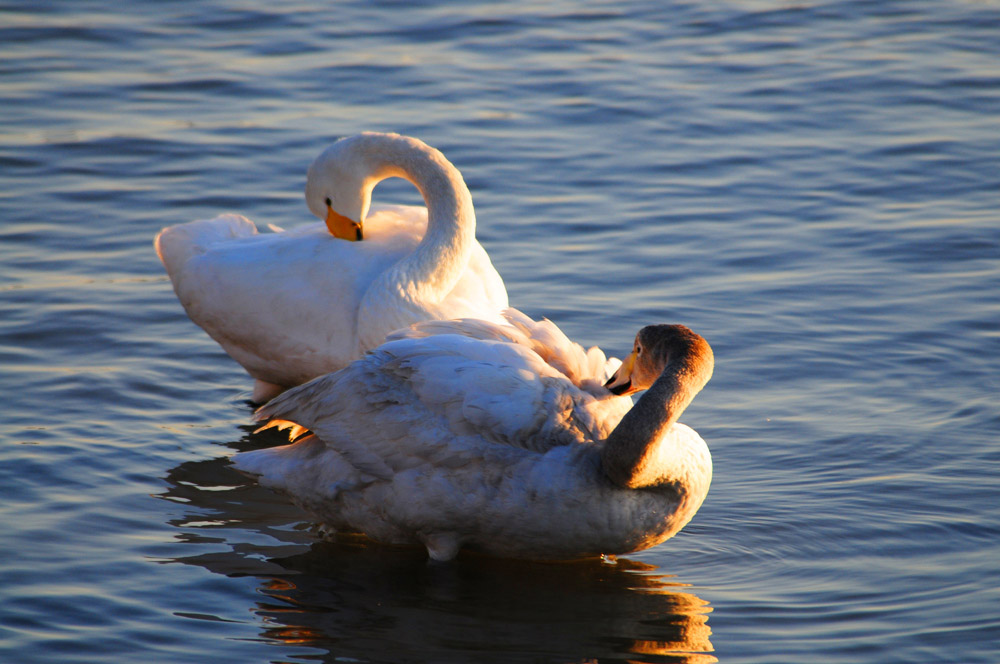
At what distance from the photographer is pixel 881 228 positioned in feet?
29.8

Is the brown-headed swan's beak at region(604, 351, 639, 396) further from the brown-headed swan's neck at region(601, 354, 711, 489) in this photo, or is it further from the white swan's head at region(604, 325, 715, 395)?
the brown-headed swan's neck at region(601, 354, 711, 489)

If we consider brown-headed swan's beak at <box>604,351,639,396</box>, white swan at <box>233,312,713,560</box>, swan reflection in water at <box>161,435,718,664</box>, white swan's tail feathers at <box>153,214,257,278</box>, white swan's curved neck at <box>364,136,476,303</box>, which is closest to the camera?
swan reflection in water at <box>161,435,718,664</box>

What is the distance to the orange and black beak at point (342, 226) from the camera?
7.20 meters

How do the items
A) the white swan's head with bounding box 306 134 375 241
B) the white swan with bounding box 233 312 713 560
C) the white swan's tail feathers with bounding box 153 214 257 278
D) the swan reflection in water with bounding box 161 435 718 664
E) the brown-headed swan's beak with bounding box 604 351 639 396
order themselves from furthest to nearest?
the white swan's tail feathers with bounding box 153 214 257 278 → the white swan's head with bounding box 306 134 375 241 → the brown-headed swan's beak with bounding box 604 351 639 396 → the white swan with bounding box 233 312 713 560 → the swan reflection in water with bounding box 161 435 718 664

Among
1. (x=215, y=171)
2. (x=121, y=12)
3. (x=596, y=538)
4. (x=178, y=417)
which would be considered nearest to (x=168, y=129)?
(x=215, y=171)

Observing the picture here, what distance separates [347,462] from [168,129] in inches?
244

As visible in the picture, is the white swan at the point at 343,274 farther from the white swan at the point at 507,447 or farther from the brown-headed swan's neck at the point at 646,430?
the brown-headed swan's neck at the point at 646,430

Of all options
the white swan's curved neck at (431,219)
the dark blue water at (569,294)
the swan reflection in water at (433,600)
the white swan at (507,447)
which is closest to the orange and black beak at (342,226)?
the white swan's curved neck at (431,219)

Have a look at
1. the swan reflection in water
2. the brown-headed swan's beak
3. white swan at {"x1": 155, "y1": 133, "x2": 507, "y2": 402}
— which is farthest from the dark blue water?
the brown-headed swan's beak

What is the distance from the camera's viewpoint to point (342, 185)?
7148 millimetres

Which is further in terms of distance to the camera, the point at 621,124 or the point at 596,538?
the point at 621,124

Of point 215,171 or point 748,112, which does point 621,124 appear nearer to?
point 748,112

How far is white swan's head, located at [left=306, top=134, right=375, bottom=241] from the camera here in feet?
23.4

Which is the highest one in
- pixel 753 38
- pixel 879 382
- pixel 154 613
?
pixel 753 38
